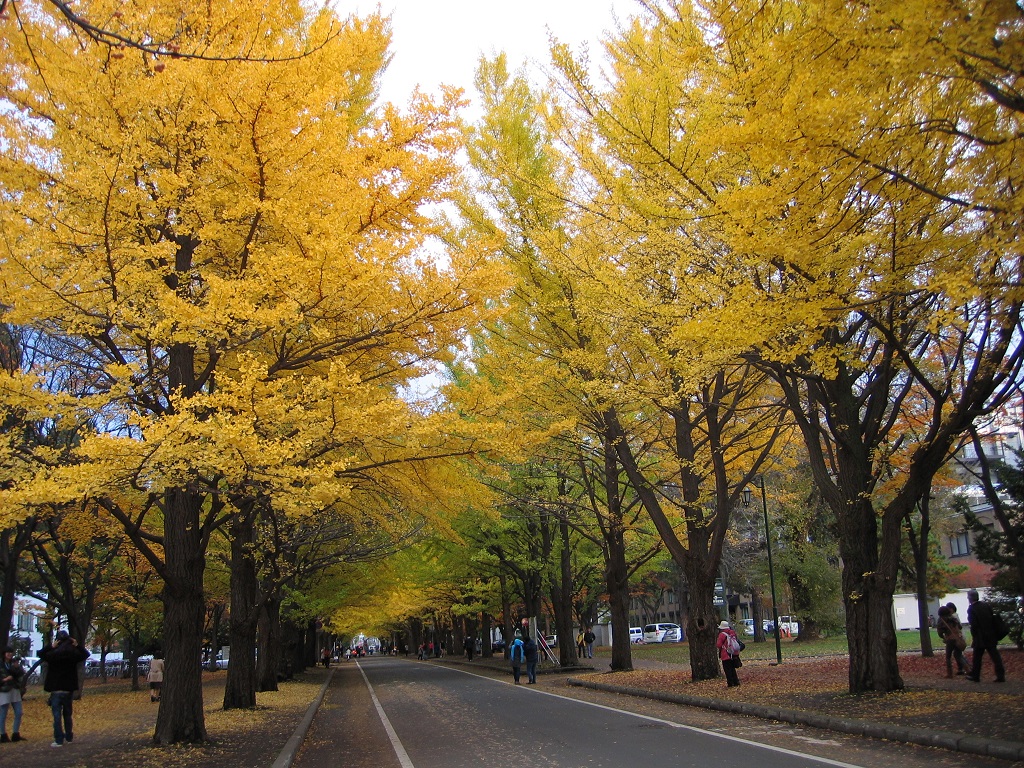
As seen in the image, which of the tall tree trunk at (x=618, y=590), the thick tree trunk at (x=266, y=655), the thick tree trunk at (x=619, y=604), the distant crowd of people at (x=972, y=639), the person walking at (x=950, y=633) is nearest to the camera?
the distant crowd of people at (x=972, y=639)

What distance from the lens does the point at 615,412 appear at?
17766 millimetres

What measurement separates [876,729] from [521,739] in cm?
448

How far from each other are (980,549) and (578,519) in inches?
445

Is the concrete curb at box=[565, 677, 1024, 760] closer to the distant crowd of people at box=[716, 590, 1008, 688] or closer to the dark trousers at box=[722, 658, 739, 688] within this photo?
the dark trousers at box=[722, 658, 739, 688]

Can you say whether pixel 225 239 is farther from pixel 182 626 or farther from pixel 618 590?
pixel 618 590

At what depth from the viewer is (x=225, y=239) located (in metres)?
10.3

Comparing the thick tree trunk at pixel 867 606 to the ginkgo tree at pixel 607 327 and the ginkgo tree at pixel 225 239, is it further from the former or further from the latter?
the ginkgo tree at pixel 225 239

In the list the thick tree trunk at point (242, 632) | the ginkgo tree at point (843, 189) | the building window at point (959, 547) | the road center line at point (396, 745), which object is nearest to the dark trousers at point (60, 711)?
the thick tree trunk at point (242, 632)

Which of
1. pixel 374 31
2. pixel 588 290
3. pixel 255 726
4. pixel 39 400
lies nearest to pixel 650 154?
pixel 588 290

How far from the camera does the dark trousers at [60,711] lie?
11.7 m

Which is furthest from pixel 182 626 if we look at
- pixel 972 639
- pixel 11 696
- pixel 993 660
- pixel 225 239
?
pixel 972 639

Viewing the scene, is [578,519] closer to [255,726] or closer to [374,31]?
[255,726]

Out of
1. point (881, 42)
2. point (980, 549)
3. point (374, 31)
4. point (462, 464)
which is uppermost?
point (374, 31)

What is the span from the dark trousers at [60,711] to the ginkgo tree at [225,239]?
2077mm
